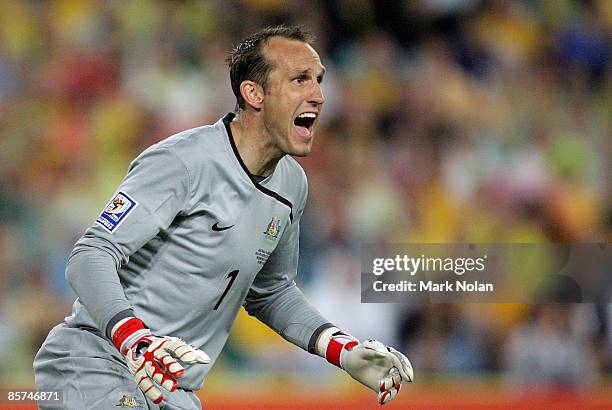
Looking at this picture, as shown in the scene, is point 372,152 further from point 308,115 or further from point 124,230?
point 124,230

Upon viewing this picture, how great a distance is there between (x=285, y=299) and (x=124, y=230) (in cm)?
76

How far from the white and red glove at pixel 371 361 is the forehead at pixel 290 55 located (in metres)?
0.79

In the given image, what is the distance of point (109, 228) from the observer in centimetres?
239

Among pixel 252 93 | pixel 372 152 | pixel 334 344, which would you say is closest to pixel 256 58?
pixel 252 93

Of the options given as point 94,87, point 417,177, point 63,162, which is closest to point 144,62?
point 94,87

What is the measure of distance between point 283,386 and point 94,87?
92.9 inches

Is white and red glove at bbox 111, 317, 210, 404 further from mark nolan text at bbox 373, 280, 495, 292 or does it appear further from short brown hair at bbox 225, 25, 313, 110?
mark nolan text at bbox 373, 280, 495, 292

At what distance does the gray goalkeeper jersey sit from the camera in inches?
92.6

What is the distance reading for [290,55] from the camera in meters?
2.80

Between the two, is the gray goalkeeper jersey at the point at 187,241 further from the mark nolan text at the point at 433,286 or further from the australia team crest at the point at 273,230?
the mark nolan text at the point at 433,286

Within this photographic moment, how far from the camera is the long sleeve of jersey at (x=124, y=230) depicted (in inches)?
89.6

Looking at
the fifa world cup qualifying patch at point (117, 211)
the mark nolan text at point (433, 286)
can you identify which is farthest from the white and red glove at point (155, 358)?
the mark nolan text at point (433, 286)

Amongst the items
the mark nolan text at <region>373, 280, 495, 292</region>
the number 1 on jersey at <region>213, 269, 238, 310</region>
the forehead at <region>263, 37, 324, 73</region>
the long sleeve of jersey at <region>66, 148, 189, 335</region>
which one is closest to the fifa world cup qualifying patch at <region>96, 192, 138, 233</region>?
the long sleeve of jersey at <region>66, 148, 189, 335</region>

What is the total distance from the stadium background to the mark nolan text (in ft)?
0.38
